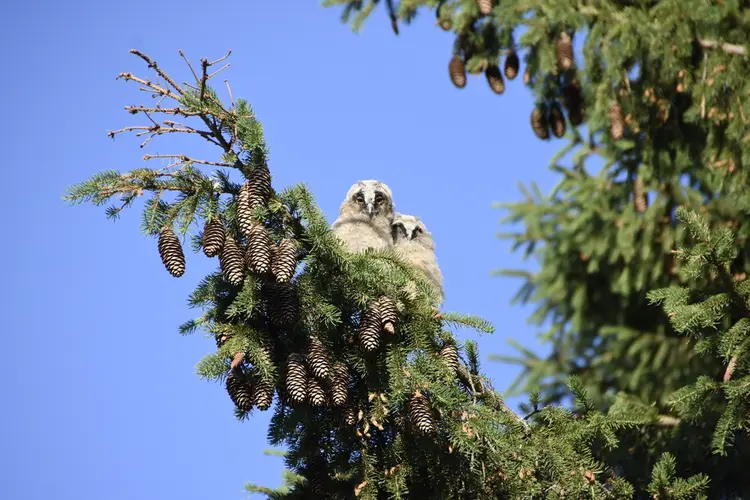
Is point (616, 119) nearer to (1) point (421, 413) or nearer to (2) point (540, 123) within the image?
(2) point (540, 123)

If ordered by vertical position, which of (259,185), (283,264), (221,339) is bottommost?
(221,339)

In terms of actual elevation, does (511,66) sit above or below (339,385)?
above

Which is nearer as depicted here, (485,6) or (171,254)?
(171,254)

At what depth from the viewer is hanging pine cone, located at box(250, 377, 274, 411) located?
3.81m

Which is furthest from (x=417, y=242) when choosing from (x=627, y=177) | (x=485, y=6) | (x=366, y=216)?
(x=485, y=6)

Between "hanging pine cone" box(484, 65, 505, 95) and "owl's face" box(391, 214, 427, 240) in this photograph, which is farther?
"owl's face" box(391, 214, 427, 240)

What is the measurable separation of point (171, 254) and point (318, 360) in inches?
26.9

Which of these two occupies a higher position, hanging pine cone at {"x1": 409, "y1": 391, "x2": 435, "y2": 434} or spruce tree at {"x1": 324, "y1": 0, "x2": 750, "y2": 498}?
spruce tree at {"x1": 324, "y1": 0, "x2": 750, "y2": 498}

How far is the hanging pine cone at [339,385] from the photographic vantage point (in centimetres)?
391

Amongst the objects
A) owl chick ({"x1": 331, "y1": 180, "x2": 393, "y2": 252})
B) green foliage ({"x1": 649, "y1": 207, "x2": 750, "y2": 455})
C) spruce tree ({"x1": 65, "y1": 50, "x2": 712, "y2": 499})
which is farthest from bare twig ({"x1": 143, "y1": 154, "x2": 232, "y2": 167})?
owl chick ({"x1": 331, "y1": 180, "x2": 393, "y2": 252})

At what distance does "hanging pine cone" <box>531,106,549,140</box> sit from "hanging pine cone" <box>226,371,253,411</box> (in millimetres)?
1768

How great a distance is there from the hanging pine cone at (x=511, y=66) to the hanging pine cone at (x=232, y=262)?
1491 millimetres

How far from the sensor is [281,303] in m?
3.97

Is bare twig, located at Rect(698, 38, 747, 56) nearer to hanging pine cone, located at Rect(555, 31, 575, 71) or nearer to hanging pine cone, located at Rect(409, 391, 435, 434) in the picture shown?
hanging pine cone, located at Rect(555, 31, 575, 71)
